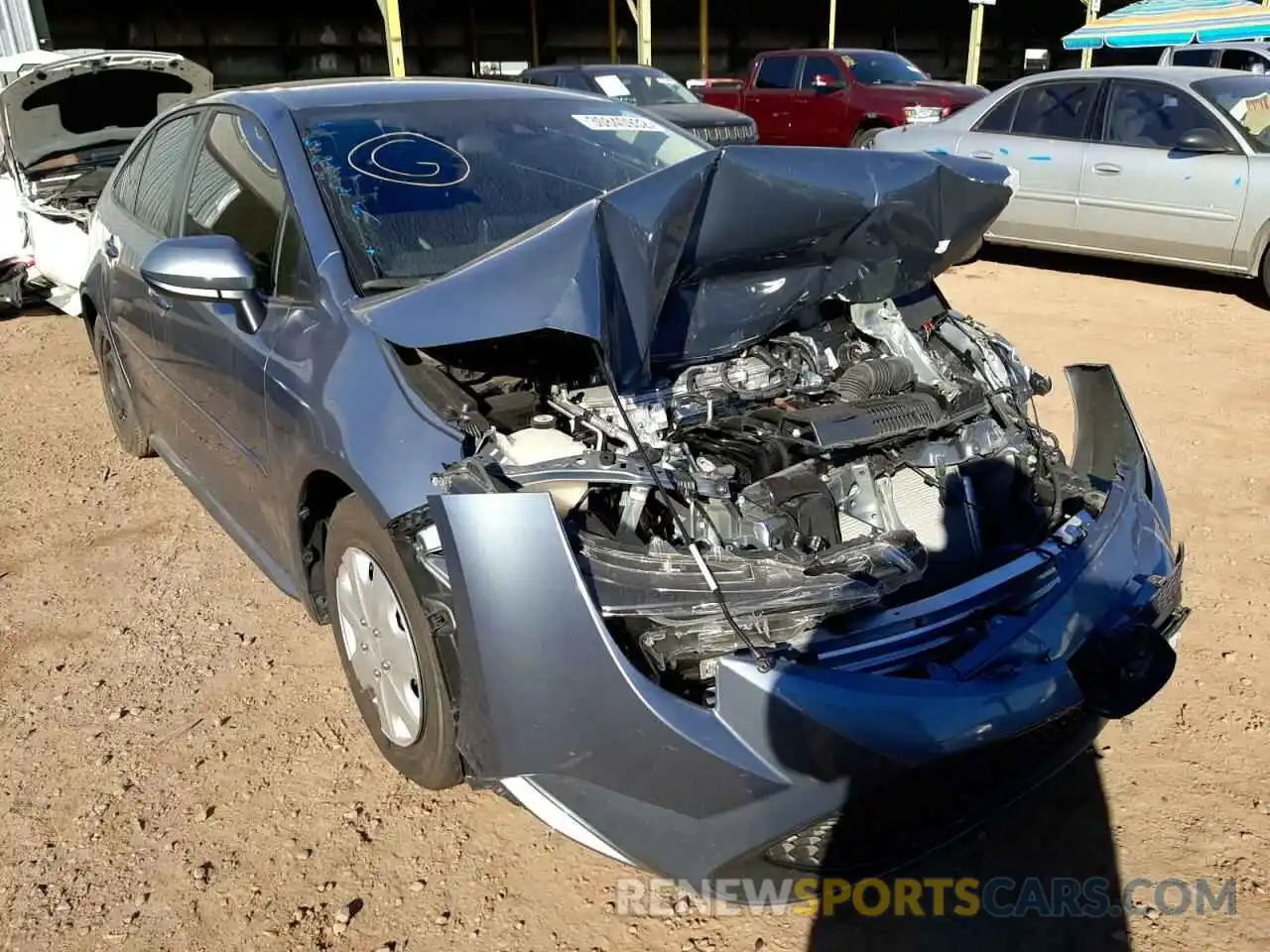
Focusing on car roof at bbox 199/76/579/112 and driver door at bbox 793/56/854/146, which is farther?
driver door at bbox 793/56/854/146

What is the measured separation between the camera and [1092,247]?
7680 mm

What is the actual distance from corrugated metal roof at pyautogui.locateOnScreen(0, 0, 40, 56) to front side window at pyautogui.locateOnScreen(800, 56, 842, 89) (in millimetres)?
9215

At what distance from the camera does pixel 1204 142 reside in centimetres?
683

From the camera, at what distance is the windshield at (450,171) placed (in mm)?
2791

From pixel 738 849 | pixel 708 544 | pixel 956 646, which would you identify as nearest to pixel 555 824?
pixel 738 849

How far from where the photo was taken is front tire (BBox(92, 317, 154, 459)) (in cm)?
445

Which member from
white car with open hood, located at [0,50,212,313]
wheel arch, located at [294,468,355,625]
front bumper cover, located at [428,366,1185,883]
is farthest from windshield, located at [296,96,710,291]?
white car with open hood, located at [0,50,212,313]

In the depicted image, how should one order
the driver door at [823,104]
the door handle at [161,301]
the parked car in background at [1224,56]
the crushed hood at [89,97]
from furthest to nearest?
1. the driver door at [823,104]
2. the parked car in background at [1224,56]
3. the crushed hood at [89,97]
4. the door handle at [161,301]

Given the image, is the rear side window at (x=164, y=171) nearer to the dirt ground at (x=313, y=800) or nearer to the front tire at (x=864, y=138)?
the dirt ground at (x=313, y=800)

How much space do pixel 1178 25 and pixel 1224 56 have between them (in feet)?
11.7

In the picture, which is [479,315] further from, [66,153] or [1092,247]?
[1092,247]

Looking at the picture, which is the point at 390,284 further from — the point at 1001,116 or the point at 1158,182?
the point at 1001,116

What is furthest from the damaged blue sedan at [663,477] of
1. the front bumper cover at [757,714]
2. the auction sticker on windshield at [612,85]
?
the auction sticker on windshield at [612,85]

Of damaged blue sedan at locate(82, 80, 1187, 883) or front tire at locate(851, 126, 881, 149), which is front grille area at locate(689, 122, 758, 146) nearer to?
front tire at locate(851, 126, 881, 149)
